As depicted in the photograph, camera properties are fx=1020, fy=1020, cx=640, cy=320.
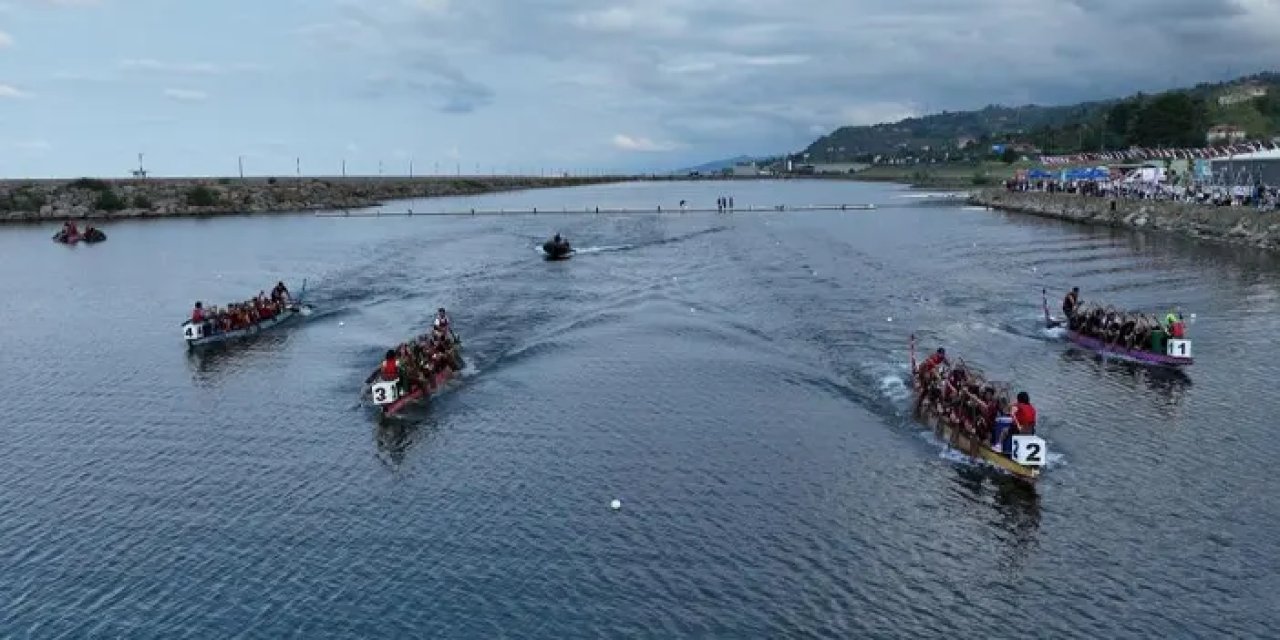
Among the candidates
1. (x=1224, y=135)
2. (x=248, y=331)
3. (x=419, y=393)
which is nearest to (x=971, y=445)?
(x=419, y=393)

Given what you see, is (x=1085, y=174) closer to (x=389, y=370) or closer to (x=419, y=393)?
(x=419, y=393)

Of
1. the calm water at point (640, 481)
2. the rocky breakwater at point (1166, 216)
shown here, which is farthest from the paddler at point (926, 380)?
the rocky breakwater at point (1166, 216)

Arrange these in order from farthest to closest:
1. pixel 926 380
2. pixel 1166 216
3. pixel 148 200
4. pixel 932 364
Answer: pixel 148 200 → pixel 1166 216 → pixel 932 364 → pixel 926 380

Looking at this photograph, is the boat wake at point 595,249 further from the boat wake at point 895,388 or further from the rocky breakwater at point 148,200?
the rocky breakwater at point 148,200

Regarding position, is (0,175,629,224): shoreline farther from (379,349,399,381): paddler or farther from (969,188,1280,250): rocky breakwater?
(379,349,399,381): paddler

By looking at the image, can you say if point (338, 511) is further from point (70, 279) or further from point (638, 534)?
point (70, 279)

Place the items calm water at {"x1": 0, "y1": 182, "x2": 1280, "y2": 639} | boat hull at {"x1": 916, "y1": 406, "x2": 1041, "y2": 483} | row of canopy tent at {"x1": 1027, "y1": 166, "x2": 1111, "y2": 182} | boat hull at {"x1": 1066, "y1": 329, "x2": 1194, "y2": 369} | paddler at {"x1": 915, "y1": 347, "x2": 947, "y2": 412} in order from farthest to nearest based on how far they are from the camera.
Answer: row of canopy tent at {"x1": 1027, "y1": 166, "x2": 1111, "y2": 182}
boat hull at {"x1": 1066, "y1": 329, "x2": 1194, "y2": 369}
paddler at {"x1": 915, "y1": 347, "x2": 947, "y2": 412}
boat hull at {"x1": 916, "y1": 406, "x2": 1041, "y2": 483}
calm water at {"x1": 0, "y1": 182, "x2": 1280, "y2": 639}

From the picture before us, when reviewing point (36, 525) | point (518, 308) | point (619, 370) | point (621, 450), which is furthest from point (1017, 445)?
point (518, 308)

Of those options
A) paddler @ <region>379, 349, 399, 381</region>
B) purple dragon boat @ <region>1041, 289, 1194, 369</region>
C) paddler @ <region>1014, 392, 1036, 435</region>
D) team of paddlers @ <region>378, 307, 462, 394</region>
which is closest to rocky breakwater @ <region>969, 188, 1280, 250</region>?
purple dragon boat @ <region>1041, 289, 1194, 369</region>
